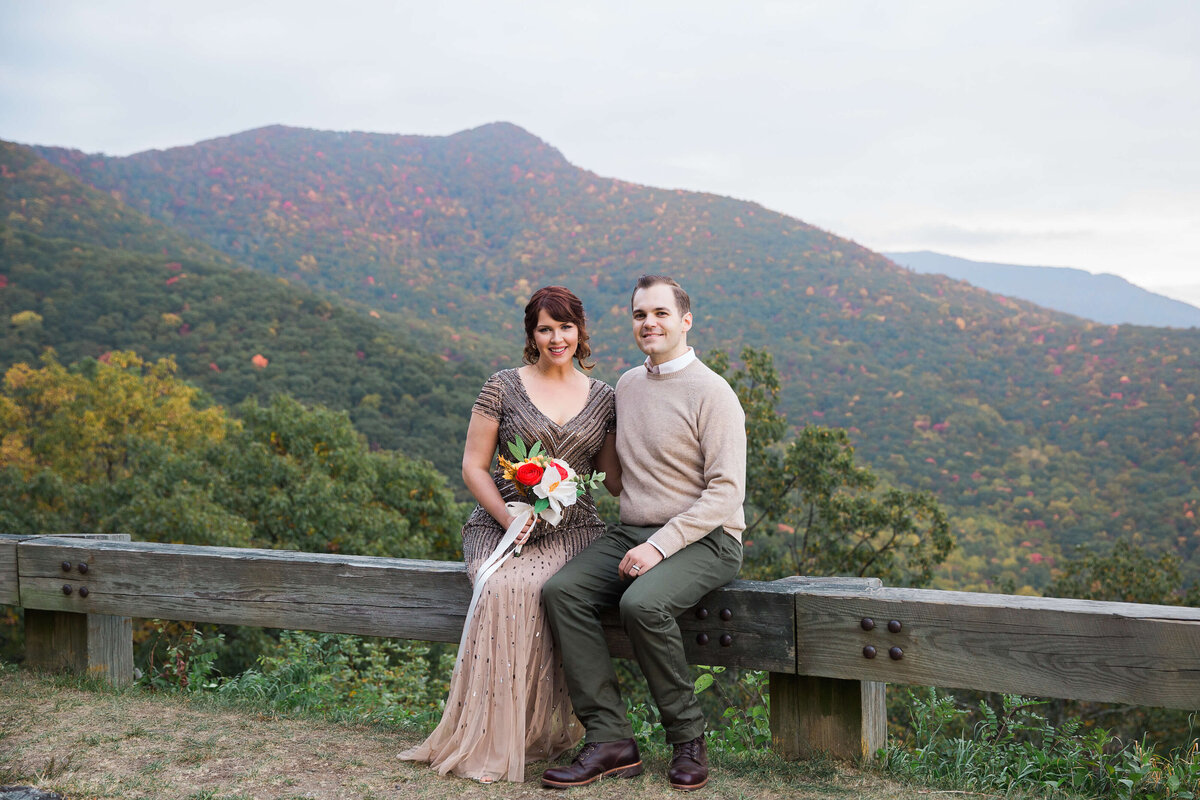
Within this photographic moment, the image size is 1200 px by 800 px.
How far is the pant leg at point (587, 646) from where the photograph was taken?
9.34 ft

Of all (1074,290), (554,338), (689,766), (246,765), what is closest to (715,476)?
(554,338)

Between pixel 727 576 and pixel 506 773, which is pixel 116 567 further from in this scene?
pixel 727 576

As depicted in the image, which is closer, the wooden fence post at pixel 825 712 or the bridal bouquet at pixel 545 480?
the wooden fence post at pixel 825 712

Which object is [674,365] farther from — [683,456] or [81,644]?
[81,644]

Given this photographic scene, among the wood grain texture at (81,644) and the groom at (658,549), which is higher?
the groom at (658,549)

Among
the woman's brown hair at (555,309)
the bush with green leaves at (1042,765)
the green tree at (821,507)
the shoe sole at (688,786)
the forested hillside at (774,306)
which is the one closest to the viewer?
the bush with green leaves at (1042,765)

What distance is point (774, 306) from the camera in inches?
2019

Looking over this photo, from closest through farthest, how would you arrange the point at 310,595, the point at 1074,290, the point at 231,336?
the point at 310,595 < the point at 231,336 < the point at 1074,290

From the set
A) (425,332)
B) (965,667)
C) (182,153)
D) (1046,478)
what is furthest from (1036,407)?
(182,153)

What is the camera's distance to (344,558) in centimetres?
341

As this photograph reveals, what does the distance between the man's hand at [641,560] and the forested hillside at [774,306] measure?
12516 millimetres

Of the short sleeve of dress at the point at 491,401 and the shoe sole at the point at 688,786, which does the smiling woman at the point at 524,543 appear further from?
the shoe sole at the point at 688,786

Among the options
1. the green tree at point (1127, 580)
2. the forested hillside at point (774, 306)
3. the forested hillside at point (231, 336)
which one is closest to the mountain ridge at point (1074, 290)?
the forested hillside at point (774, 306)

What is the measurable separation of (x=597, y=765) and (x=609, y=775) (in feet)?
0.20
